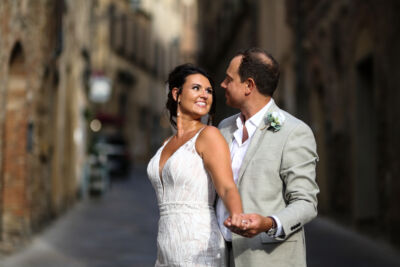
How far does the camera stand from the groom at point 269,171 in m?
2.73

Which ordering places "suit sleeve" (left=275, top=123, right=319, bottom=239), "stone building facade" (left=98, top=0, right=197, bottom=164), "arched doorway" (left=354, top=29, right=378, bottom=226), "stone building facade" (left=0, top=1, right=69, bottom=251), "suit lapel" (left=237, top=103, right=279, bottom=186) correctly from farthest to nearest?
"stone building facade" (left=98, top=0, right=197, bottom=164), "arched doorway" (left=354, top=29, right=378, bottom=226), "stone building facade" (left=0, top=1, right=69, bottom=251), "suit lapel" (left=237, top=103, right=279, bottom=186), "suit sleeve" (left=275, top=123, right=319, bottom=239)

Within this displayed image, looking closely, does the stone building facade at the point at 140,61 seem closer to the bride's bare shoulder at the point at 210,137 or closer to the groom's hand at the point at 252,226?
the bride's bare shoulder at the point at 210,137

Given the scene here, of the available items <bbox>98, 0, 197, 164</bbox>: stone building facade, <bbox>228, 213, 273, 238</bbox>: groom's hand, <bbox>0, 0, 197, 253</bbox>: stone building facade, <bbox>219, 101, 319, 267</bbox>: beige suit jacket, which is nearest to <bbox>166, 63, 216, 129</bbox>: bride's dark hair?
<bbox>0, 0, 197, 253</bbox>: stone building facade

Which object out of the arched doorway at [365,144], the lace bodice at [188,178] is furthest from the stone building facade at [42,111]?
the arched doorway at [365,144]

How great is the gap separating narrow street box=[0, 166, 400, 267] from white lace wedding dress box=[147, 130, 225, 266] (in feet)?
15.7

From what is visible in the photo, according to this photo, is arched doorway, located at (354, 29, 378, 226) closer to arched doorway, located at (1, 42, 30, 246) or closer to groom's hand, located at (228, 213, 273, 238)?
arched doorway, located at (1, 42, 30, 246)

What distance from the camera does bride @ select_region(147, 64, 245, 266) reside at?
9.37 feet

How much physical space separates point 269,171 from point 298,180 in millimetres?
134

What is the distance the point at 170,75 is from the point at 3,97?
5.14m

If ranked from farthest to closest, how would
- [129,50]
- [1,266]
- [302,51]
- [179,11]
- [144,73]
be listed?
[179,11] → [144,73] → [129,50] → [302,51] → [1,266]

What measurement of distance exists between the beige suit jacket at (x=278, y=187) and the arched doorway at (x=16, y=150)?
22.3 ft

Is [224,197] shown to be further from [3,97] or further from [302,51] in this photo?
[302,51]

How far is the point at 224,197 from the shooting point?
273cm

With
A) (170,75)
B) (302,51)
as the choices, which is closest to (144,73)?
(302,51)
